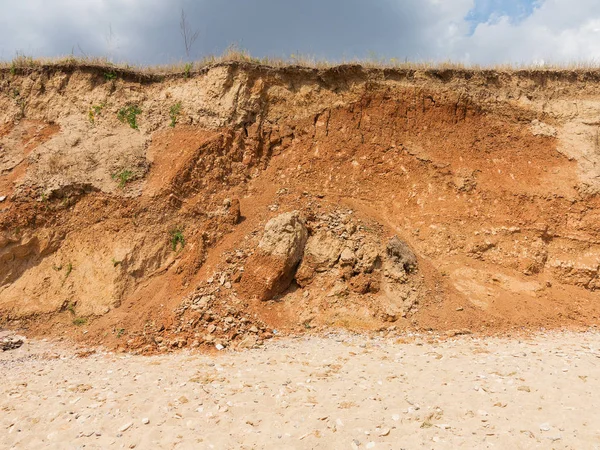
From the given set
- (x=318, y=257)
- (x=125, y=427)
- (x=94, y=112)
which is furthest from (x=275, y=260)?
(x=94, y=112)

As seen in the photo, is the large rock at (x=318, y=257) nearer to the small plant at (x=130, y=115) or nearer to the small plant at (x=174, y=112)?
the small plant at (x=174, y=112)

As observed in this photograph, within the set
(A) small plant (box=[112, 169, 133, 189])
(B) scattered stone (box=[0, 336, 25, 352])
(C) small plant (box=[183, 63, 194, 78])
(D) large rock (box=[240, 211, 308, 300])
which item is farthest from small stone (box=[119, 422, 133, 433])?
(C) small plant (box=[183, 63, 194, 78])

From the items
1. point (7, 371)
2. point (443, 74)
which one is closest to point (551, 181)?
point (443, 74)

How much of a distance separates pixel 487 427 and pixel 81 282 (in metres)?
7.89

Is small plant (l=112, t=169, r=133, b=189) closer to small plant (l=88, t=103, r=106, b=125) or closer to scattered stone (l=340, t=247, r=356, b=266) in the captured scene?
small plant (l=88, t=103, r=106, b=125)

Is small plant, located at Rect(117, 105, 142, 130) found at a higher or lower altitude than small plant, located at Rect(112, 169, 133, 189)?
higher

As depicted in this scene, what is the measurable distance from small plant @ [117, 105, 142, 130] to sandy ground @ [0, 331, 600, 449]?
606cm

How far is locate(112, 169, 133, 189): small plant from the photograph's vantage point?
972 centimetres

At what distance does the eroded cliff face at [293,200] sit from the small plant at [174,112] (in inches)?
1.2

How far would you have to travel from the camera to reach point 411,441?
4.04 metres

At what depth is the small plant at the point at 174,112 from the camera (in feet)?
35.9

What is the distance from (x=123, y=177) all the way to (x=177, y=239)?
205 cm

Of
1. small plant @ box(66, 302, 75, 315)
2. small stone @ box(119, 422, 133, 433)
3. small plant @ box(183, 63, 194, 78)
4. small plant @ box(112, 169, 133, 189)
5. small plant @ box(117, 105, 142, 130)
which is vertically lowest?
small stone @ box(119, 422, 133, 433)

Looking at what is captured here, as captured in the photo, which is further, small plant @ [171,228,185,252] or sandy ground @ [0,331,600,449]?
small plant @ [171,228,185,252]
